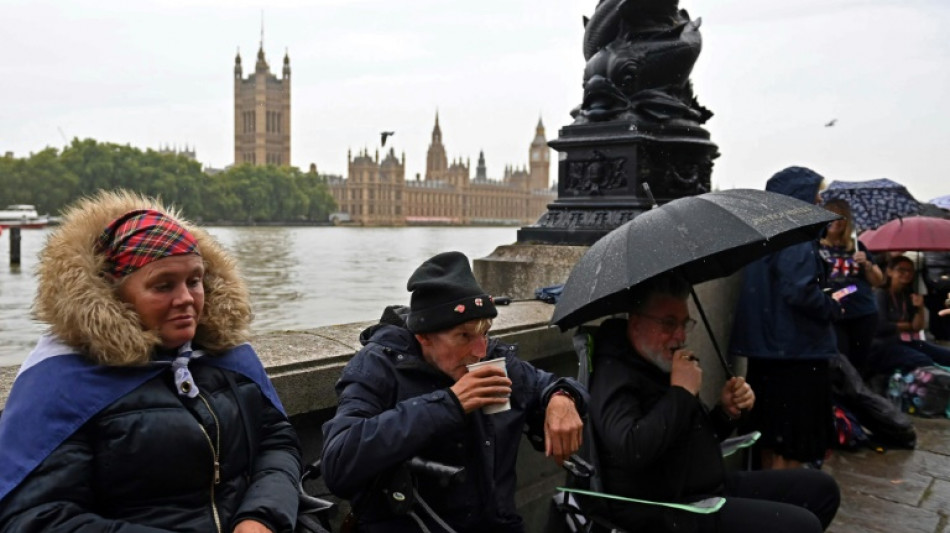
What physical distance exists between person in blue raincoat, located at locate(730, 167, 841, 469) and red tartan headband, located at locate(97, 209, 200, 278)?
9.16ft

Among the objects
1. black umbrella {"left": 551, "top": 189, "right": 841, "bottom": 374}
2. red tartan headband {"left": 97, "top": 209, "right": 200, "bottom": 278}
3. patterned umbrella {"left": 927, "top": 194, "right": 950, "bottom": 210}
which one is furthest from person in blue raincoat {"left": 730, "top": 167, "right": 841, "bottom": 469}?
patterned umbrella {"left": 927, "top": 194, "right": 950, "bottom": 210}

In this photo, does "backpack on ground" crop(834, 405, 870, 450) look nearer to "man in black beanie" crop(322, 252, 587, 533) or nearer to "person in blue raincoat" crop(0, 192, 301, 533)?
"man in black beanie" crop(322, 252, 587, 533)

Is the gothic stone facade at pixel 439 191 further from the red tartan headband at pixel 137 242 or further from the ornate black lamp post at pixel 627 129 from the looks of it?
the red tartan headband at pixel 137 242

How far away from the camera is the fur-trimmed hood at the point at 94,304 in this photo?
5.64ft

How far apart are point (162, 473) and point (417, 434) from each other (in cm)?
58

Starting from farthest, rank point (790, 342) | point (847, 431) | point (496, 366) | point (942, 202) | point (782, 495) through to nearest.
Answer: point (942, 202) < point (847, 431) < point (790, 342) < point (782, 495) < point (496, 366)

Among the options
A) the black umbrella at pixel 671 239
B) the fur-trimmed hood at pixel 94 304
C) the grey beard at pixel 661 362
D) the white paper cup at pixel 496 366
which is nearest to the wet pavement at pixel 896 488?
the grey beard at pixel 661 362

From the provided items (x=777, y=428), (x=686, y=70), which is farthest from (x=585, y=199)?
(x=777, y=428)

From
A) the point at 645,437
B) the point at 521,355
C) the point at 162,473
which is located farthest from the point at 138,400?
the point at 521,355

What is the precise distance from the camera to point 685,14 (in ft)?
15.9

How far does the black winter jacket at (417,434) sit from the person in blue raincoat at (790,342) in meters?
1.86

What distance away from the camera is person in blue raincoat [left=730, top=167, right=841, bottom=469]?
3.63 meters

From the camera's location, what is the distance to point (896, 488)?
3980mm

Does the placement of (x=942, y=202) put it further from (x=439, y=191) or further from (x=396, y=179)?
(x=439, y=191)
